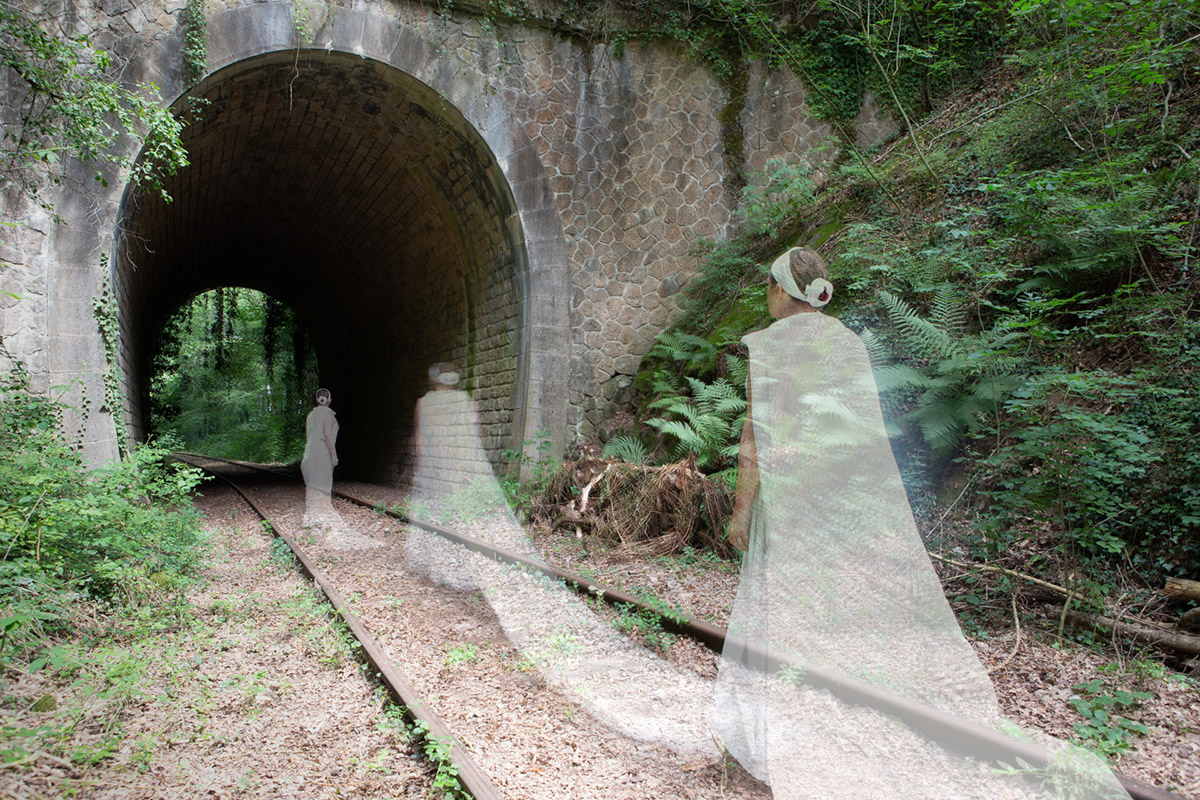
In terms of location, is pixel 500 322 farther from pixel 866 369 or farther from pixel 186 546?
pixel 866 369

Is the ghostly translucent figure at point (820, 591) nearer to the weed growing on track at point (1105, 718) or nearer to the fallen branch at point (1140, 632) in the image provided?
the weed growing on track at point (1105, 718)

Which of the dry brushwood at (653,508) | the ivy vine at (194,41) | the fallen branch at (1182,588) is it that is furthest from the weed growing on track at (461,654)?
the ivy vine at (194,41)

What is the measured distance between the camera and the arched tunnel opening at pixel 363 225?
902cm

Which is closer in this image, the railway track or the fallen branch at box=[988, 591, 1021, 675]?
the railway track

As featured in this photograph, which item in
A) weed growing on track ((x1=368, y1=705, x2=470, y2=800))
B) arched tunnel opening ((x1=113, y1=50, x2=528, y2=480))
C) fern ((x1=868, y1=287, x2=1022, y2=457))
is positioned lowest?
weed growing on track ((x1=368, y1=705, x2=470, y2=800))

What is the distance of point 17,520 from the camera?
398 centimetres

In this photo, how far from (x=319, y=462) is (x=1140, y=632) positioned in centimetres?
801

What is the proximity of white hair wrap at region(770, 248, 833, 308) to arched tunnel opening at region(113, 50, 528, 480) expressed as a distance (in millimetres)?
7265

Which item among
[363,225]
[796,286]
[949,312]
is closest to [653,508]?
[949,312]

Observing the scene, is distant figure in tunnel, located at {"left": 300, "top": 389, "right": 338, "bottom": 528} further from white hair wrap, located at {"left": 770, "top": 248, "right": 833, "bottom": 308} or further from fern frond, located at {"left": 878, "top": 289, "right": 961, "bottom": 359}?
white hair wrap, located at {"left": 770, "top": 248, "right": 833, "bottom": 308}

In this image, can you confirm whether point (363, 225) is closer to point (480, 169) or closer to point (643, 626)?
point (480, 169)

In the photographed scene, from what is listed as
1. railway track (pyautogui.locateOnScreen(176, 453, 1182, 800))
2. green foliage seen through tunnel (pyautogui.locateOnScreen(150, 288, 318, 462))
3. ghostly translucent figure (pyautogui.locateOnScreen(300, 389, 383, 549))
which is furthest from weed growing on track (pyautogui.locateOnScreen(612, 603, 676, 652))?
green foliage seen through tunnel (pyautogui.locateOnScreen(150, 288, 318, 462))

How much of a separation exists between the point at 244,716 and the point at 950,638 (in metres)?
3.09

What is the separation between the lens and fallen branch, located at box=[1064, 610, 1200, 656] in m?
3.17
